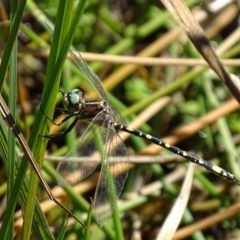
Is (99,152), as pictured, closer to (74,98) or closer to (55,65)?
(74,98)

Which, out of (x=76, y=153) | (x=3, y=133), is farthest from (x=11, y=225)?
(x=76, y=153)

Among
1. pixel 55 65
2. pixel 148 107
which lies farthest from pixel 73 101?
pixel 55 65

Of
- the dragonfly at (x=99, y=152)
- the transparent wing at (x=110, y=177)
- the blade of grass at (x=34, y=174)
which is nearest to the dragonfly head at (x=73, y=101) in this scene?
the dragonfly at (x=99, y=152)

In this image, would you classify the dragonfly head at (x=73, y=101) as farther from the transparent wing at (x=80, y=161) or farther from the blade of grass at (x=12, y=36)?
the blade of grass at (x=12, y=36)

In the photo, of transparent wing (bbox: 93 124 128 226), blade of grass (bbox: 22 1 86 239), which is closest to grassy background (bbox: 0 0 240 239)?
transparent wing (bbox: 93 124 128 226)

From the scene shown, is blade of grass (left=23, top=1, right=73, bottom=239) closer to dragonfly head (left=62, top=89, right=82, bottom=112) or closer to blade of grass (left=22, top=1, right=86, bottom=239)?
blade of grass (left=22, top=1, right=86, bottom=239)

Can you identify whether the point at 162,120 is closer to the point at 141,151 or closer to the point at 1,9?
the point at 141,151
